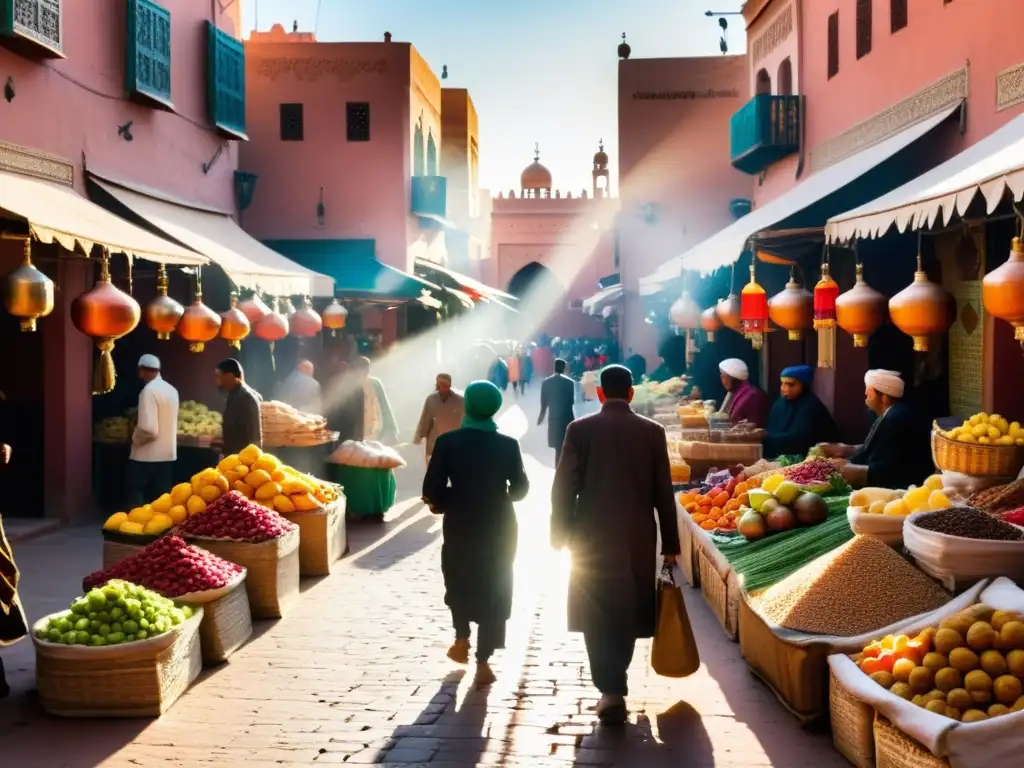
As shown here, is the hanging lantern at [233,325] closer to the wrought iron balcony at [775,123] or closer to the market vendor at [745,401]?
the market vendor at [745,401]

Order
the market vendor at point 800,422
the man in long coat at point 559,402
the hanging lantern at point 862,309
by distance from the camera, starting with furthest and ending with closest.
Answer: the man in long coat at point 559,402 → the market vendor at point 800,422 → the hanging lantern at point 862,309

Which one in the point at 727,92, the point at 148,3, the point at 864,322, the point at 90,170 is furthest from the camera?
the point at 727,92

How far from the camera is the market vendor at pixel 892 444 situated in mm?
6945

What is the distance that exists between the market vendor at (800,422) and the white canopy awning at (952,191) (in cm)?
174

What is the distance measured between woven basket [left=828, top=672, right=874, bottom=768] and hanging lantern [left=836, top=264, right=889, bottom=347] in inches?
114

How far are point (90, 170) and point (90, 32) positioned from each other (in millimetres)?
1269

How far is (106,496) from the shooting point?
421 inches

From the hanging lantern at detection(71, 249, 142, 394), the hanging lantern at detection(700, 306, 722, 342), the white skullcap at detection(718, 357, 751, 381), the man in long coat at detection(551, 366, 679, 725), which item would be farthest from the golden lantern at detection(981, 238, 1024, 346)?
the hanging lantern at detection(700, 306, 722, 342)

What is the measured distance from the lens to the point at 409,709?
17.1 ft

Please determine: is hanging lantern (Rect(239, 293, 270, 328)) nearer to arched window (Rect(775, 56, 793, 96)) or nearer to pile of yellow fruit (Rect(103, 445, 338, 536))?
pile of yellow fruit (Rect(103, 445, 338, 536))

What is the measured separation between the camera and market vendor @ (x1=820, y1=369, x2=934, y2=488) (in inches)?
273

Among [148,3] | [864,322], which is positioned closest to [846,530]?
[864,322]

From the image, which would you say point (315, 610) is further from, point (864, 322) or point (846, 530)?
point (864, 322)

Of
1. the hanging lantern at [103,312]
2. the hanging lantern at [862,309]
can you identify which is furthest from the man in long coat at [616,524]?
the hanging lantern at [103,312]
